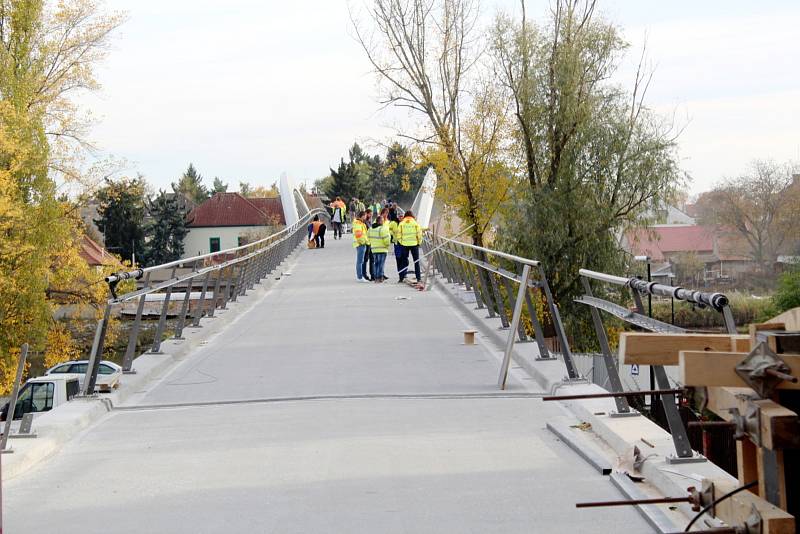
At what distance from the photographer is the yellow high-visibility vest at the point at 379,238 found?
2570 centimetres

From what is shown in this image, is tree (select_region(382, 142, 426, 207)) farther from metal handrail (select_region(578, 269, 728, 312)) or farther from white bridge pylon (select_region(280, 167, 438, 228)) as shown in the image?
metal handrail (select_region(578, 269, 728, 312))

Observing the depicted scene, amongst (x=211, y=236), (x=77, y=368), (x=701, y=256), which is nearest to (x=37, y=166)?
(x=77, y=368)

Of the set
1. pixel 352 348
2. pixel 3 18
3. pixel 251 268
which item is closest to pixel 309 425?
pixel 352 348

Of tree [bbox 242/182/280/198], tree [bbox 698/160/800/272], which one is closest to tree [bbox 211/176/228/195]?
tree [bbox 242/182/280/198]

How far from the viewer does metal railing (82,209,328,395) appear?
394 inches

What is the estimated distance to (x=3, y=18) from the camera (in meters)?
39.0

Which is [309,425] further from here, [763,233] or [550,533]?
[763,233]

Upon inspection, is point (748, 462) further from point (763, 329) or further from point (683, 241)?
point (683, 241)

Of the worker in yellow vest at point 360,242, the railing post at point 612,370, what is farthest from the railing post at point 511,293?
the worker in yellow vest at point 360,242

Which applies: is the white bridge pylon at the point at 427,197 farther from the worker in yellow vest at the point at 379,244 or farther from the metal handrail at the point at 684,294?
the metal handrail at the point at 684,294

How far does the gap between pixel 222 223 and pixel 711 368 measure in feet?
401

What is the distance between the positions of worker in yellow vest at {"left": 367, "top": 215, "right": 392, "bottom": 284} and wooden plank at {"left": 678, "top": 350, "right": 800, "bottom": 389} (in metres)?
21.9

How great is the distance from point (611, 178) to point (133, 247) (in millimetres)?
58972

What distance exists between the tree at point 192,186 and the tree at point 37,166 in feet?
374
